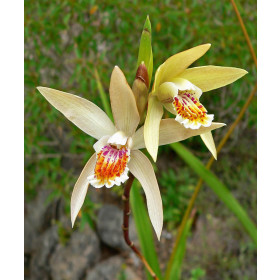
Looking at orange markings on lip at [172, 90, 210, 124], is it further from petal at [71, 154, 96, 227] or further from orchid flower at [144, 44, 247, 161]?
petal at [71, 154, 96, 227]

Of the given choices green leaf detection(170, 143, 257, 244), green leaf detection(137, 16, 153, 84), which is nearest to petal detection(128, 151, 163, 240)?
green leaf detection(137, 16, 153, 84)

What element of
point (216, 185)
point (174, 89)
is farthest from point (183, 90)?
point (216, 185)

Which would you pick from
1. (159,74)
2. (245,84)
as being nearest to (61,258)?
(245,84)

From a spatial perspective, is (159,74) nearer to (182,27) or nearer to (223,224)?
(182,27)

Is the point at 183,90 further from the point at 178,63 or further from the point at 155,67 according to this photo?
the point at 155,67

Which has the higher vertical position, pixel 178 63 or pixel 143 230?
pixel 178 63

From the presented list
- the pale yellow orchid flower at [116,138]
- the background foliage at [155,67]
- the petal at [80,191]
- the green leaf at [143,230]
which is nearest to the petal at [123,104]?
the pale yellow orchid flower at [116,138]
